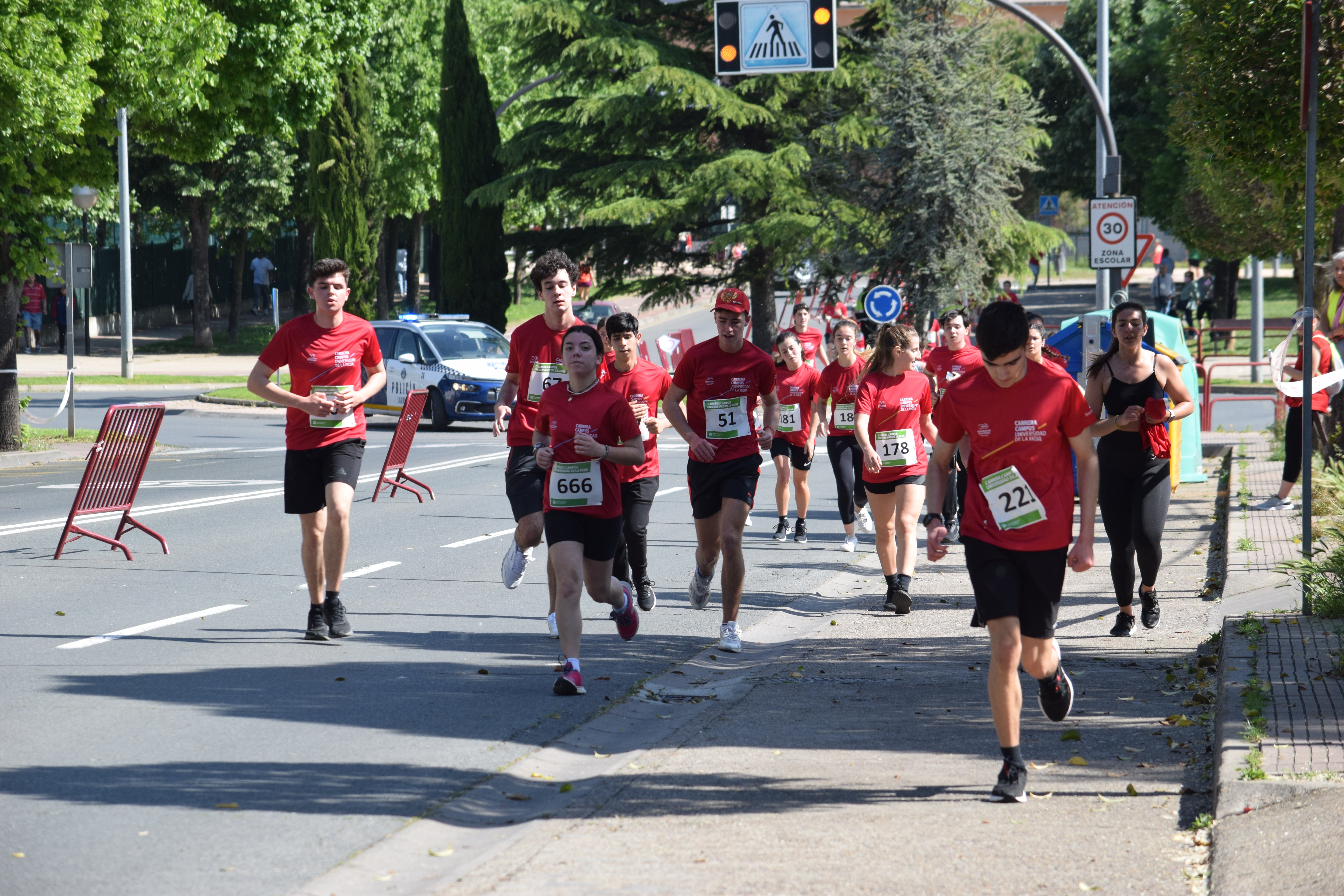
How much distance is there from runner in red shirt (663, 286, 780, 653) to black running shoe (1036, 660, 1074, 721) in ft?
8.17

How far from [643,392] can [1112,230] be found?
10.1 metres

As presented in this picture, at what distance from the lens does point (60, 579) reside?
10109 mm

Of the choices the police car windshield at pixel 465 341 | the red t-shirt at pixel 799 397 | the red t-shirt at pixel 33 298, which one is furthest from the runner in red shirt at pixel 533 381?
the red t-shirt at pixel 33 298

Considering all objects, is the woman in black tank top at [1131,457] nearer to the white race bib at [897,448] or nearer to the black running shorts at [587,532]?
the white race bib at [897,448]

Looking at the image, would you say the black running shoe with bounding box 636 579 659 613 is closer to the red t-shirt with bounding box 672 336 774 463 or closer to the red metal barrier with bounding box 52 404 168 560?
the red t-shirt with bounding box 672 336 774 463

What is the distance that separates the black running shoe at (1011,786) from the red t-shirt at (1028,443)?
764 millimetres

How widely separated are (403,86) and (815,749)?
43.5 meters

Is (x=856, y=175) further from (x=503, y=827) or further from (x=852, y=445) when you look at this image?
(x=503, y=827)

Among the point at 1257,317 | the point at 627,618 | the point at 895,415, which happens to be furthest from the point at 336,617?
the point at 1257,317

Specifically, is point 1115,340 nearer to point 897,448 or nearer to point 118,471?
point 897,448

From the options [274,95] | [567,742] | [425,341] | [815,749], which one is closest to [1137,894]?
[815,749]

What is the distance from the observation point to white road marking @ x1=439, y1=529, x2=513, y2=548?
12117mm

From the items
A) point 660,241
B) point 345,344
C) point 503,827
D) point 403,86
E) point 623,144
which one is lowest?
point 503,827

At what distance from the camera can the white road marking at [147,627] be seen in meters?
8.00
